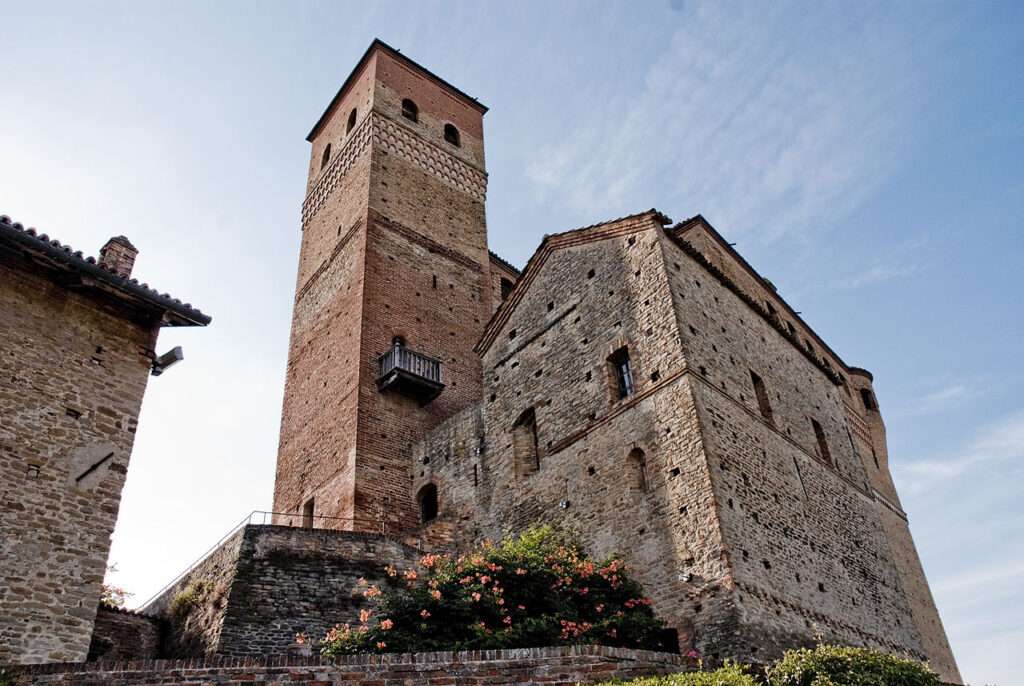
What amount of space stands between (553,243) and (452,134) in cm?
1052

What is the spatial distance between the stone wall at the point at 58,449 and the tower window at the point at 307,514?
8561 mm

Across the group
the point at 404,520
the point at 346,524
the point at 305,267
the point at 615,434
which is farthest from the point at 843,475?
the point at 305,267

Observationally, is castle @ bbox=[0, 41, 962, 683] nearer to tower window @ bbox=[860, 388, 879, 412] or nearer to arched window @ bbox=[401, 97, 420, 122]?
arched window @ bbox=[401, 97, 420, 122]

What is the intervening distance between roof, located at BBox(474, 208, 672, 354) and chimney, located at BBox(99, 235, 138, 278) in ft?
28.7

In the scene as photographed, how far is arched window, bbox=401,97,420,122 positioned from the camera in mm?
25625

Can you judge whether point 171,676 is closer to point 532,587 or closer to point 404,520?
point 532,587

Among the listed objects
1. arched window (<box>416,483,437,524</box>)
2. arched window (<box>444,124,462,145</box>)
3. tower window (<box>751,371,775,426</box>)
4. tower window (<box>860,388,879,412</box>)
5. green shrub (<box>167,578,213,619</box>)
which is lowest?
green shrub (<box>167,578,213,619</box>)

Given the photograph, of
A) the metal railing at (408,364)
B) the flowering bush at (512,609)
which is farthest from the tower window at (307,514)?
the flowering bush at (512,609)

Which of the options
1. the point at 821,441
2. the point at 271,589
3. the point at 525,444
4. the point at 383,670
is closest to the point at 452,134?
the point at 525,444

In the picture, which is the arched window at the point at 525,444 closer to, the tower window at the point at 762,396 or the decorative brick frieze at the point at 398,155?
the tower window at the point at 762,396

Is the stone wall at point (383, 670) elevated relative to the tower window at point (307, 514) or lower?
lower

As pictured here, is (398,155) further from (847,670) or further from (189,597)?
(847,670)

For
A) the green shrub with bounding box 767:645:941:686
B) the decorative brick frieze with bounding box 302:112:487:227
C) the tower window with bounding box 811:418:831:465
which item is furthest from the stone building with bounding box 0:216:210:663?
the decorative brick frieze with bounding box 302:112:487:227

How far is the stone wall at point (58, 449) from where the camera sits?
9234 millimetres
